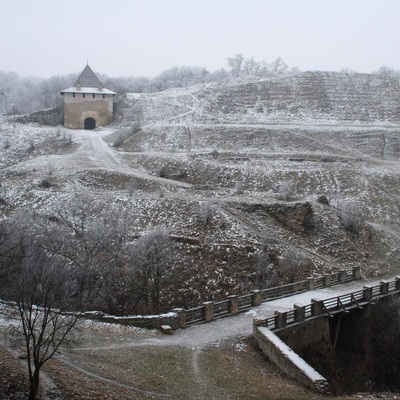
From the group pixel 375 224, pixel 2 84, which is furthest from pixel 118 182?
pixel 2 84

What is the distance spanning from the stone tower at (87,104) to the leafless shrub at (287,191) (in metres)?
31.0

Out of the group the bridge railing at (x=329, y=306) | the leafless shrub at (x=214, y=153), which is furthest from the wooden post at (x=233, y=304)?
the leafless shrub at (x=214, y=153)

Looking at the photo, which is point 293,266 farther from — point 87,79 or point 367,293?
point 87,79

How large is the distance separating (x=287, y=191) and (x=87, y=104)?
110 ft

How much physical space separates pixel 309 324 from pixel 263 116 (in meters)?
44.9

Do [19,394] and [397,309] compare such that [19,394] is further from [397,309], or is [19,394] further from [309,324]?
[397,309]

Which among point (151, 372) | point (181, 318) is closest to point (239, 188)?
point (181, 318)

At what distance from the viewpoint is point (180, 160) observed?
4572 cm

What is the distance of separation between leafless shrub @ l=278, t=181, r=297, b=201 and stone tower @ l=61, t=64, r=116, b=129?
30952 millimetres

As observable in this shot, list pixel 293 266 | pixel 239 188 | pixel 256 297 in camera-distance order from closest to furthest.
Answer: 1. pixel 256 297
2. pixel 293 266
3. pixel 239 188

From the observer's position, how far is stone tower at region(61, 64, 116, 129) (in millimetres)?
59625

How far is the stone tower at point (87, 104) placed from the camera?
5962 cm

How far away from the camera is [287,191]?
37.2 metres

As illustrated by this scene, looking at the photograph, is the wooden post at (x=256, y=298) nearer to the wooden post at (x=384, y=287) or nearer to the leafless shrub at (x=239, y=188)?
the wooden post at (x=384, y=287)
